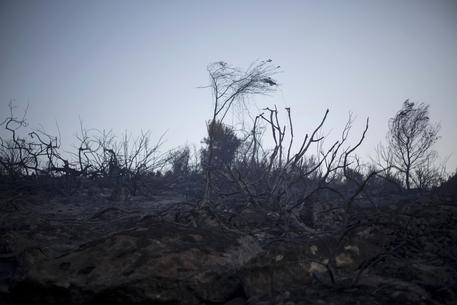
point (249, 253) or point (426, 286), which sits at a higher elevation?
point (249, 253)

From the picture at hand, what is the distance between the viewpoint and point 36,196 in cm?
672

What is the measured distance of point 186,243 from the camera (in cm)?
239

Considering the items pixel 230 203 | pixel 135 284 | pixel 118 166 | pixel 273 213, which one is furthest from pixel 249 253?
pixel 118 166

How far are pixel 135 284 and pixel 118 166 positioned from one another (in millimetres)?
6781

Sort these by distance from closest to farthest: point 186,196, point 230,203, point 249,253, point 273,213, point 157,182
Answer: point 249,253, point 273,213, point 230,203, point 186,196, point 157,182

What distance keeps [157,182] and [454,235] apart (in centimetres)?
746

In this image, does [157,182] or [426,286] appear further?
[157,182]

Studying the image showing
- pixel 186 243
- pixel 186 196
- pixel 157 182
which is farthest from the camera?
pixel 157 182

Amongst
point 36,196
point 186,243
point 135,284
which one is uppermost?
point 36,196

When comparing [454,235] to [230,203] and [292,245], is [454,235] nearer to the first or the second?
[292,245]

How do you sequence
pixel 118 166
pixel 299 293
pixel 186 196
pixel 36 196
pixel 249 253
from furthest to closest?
pixel 118 166
pixel 186 196
pixel 36 196
pixel 249 253
pixel 299 293

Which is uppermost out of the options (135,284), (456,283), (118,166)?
(118,166)

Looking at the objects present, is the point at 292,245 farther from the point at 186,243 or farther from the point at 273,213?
the point at 273,213

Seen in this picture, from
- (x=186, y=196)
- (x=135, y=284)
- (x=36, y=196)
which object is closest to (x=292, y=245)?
(x=135, y=284)
